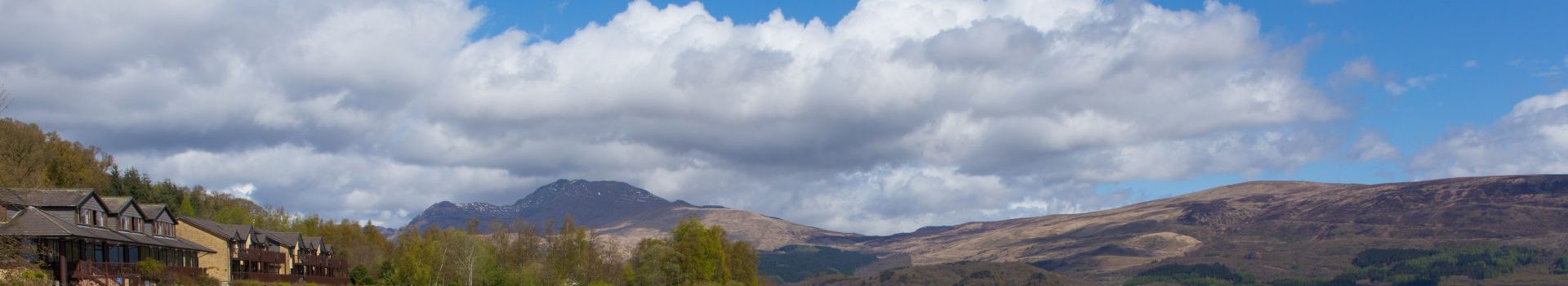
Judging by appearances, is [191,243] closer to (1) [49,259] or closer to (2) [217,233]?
(2) [217,233]

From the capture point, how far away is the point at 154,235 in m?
90.6

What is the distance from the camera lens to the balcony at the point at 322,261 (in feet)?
411

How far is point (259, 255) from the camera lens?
358ft

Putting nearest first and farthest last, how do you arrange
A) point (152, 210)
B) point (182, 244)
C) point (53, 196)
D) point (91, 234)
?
point (91, 234)
point (53, 196)
point (152, 210)
point (182, 244)

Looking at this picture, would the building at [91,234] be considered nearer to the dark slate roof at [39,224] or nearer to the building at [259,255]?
the dark slate roof at [39,224]

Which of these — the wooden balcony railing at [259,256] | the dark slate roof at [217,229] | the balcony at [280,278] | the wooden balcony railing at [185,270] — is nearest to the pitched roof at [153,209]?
the wooden balcony railing at [185,270]

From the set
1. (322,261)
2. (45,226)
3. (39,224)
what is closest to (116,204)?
(39,224)

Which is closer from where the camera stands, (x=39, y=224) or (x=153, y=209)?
(x=39, y=224)

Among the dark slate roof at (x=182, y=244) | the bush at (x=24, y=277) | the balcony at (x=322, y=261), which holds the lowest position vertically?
the bush at (x=24, y=277)

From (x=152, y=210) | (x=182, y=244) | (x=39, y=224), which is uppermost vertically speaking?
(x=152, y=210)

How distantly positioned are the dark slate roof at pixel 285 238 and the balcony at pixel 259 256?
5.23 m

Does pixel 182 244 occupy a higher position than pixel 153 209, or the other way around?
pixel 153 209

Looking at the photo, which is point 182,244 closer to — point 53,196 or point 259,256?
point 259,256

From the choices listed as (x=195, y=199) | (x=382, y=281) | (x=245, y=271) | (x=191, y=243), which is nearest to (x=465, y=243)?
(x=382, y=281)
